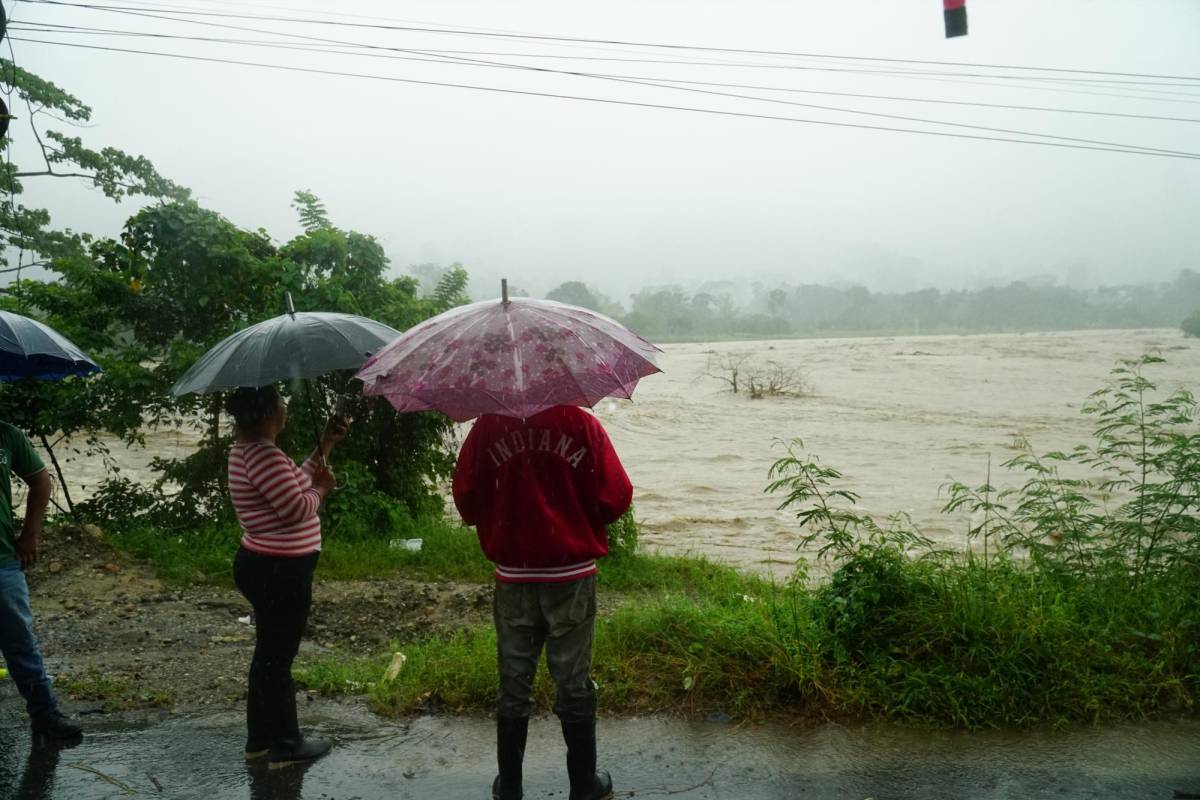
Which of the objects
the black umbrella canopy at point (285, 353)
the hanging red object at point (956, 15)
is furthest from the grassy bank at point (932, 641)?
the hanging red object at point (956, 15)

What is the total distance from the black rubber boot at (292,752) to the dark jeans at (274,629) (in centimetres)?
2

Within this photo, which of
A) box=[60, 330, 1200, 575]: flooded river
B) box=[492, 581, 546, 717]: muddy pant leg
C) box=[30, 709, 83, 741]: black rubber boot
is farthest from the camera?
box=[60, 330, 1200, 575]: flooded river

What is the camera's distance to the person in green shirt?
13.5 ft

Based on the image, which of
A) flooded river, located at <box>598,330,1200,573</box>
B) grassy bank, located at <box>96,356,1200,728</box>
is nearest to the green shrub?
flooded river, located at <box>598,330,1200,573</box>

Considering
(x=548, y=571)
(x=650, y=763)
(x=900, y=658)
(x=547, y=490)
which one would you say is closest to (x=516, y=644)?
(x=548, y=571)

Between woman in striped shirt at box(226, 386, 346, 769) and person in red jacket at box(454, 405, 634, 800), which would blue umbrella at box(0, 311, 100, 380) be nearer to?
woman in striped shirt at box(226, 386, 346, 769)

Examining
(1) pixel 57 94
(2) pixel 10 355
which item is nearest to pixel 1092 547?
(2) pixel 10 355

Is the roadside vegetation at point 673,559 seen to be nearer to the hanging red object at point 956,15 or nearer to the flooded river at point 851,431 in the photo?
the flooded river at point 851,431

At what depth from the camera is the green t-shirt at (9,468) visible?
4133mm

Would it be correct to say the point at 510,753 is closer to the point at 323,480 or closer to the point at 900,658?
the point at 323,480

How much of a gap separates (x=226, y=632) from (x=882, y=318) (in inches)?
3938

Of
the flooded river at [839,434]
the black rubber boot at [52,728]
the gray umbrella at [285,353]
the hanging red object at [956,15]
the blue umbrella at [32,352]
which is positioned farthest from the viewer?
the flooded river at [839,434]

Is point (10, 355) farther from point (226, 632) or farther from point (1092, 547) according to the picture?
point (1092, 547)

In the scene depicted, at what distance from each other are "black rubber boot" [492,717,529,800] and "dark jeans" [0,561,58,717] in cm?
226
